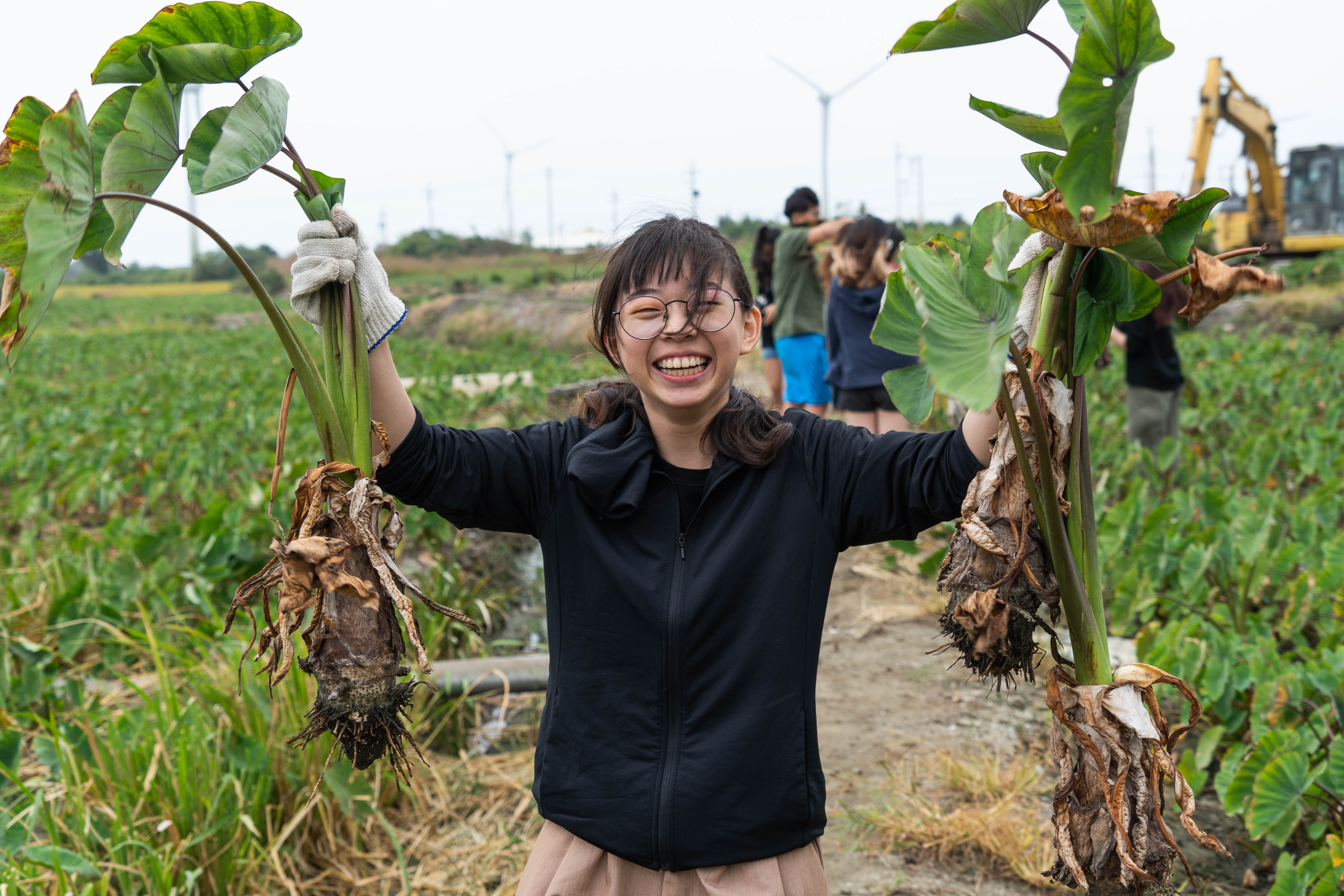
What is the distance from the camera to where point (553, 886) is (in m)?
1.36

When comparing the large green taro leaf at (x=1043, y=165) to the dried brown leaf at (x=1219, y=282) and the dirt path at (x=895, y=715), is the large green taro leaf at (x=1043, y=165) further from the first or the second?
the dirt path at (x=895, y=715)

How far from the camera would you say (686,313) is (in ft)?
4.59

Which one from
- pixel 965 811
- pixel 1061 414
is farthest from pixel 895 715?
pixel 1061 414

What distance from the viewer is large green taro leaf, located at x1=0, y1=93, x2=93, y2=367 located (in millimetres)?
864

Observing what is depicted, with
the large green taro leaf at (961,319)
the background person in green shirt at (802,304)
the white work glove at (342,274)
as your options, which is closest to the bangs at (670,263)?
the white work glove at (342,274)

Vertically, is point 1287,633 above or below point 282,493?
below

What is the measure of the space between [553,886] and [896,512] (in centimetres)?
74

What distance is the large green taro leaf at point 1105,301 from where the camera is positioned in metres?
1.05

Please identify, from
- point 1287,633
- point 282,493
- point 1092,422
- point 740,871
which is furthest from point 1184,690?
point 1092,422

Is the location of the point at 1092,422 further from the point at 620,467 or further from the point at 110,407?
the point at 110,407

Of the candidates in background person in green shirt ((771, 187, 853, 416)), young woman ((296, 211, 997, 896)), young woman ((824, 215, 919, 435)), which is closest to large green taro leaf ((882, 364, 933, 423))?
young woman ((296, 211, 997, 896))

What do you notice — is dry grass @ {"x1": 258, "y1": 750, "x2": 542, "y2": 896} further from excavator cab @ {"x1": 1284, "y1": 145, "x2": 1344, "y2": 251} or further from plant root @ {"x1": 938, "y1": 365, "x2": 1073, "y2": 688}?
excavator cab @ {"x1": 1284, "y1": 145, "x2": 1344, "y2": 251}

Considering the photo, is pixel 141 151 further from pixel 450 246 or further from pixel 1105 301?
pixel 450 246

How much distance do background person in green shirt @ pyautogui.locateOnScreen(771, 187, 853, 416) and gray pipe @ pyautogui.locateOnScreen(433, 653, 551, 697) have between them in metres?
2.49
